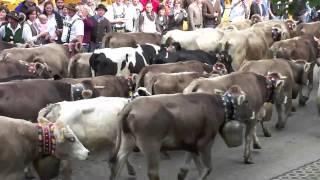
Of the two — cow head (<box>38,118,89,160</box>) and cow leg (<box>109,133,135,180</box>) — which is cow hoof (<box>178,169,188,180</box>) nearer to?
cow leg (<box>109,133,135,180</box>)

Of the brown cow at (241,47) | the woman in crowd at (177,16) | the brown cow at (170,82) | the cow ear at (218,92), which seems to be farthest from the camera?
the woman in crowd at (177,16)

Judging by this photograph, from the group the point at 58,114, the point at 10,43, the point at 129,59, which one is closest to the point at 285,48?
the point at 129,59

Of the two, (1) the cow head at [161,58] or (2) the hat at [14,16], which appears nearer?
(1) the cow head at [161,58]

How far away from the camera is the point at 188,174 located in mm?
9102

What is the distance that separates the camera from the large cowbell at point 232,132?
838cm

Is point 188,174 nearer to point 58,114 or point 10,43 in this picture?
point 58,114

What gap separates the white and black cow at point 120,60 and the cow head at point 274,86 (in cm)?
293

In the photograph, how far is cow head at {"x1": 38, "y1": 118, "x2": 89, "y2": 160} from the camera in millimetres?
7105

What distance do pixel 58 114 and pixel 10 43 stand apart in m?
5.68

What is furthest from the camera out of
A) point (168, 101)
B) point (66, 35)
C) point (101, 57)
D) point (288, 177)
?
point (66, 35)

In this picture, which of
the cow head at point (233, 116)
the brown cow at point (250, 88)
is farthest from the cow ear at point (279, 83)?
the cow head at point (233, 116)

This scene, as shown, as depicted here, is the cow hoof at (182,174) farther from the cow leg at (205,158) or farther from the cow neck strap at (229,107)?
the cow neck strap at (229,107)

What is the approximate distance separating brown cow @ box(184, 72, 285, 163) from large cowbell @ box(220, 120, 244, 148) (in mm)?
573

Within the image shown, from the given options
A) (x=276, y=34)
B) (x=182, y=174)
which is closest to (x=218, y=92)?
(x=182, y=174)
